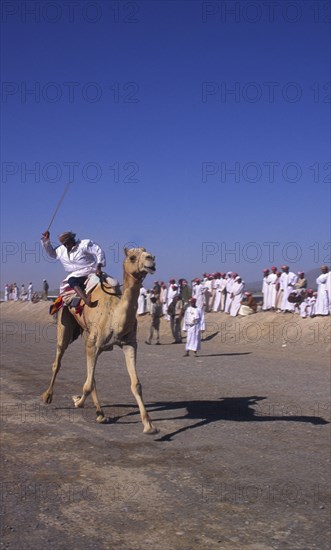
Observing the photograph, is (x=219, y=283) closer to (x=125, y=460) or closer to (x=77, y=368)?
(x=77, y=368)

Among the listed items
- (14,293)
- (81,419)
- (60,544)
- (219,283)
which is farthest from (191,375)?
(14,293)

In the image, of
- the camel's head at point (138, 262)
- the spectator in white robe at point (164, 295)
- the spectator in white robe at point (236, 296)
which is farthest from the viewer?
the spectator in white robe at point (164, 295)

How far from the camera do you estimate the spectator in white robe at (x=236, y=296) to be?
2925 centimetres

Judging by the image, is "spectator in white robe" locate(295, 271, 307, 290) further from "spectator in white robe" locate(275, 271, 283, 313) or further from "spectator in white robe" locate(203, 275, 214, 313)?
"spectator in white robe" locate(203, 275, 214, 313)

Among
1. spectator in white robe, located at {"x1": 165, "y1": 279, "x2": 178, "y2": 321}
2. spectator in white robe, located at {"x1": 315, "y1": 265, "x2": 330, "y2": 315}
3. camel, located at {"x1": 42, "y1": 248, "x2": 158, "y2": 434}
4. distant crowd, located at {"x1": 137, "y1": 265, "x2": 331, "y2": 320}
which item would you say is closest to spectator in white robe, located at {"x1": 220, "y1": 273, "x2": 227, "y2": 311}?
distant crowd, located at {"x1": 137, "y1": 265, "x2": 331, "y2": 320}

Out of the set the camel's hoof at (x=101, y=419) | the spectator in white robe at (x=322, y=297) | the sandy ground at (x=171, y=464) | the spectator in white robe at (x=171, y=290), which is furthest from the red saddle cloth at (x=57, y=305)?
the spectator in white robe at (x=171, y=290)

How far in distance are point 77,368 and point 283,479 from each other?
9826 mm

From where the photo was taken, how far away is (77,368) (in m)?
16.5

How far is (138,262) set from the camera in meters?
8.75

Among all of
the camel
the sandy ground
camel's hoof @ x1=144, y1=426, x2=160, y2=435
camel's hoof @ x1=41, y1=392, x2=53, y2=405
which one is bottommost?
the sandy ground

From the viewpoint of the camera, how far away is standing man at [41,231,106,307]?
33.0ft

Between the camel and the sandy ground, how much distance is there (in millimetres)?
654

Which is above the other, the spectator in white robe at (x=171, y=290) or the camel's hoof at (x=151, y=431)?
the spectator in white robe at (x=171, y=290)

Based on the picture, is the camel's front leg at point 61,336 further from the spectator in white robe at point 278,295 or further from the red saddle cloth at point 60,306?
the spectator in white robe at point 278,295
